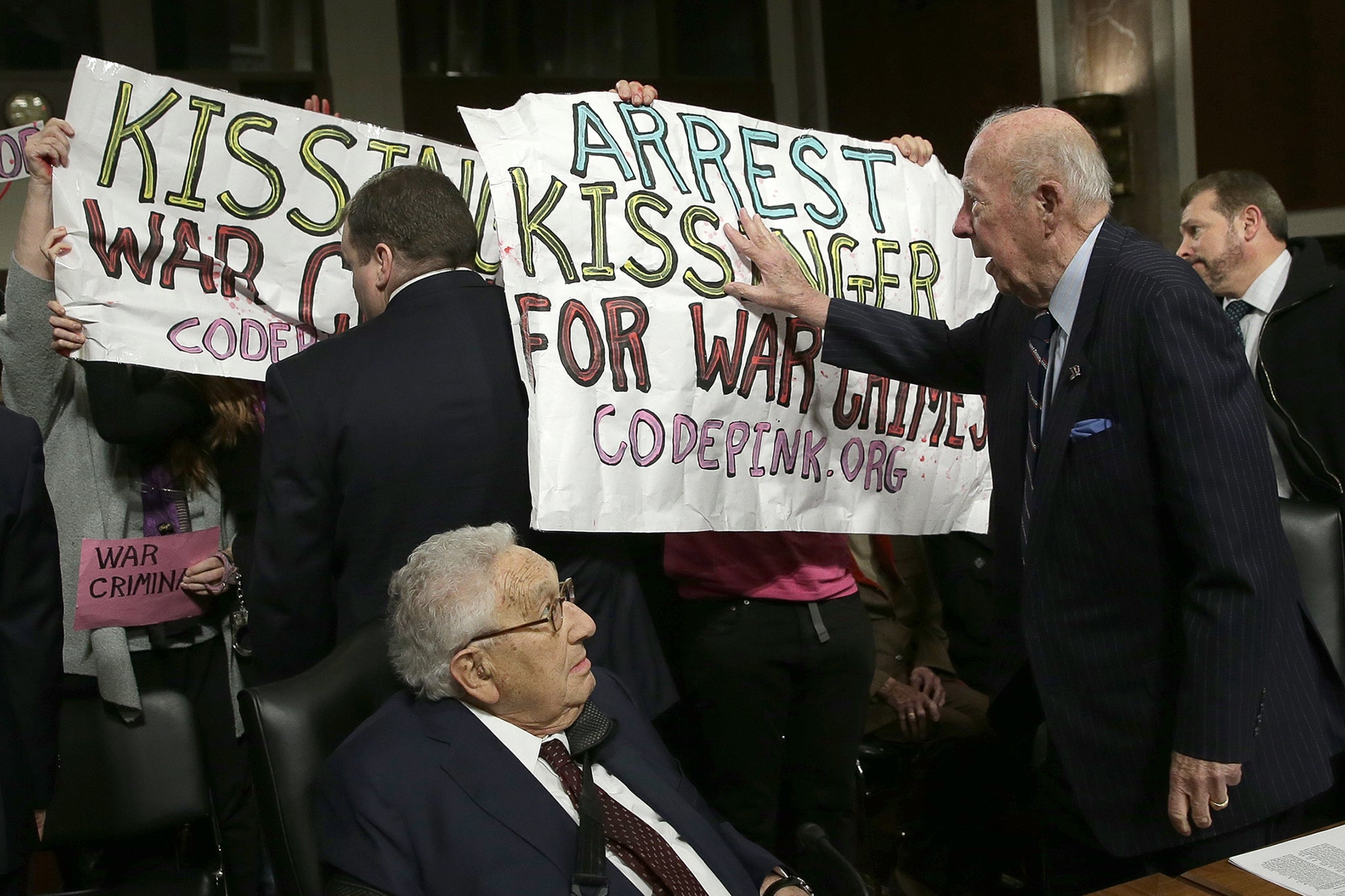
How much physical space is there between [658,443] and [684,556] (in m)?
0.40

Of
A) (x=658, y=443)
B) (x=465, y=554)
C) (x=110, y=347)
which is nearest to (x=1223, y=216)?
(x=658, y=443)

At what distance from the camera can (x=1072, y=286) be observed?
6.20 feet

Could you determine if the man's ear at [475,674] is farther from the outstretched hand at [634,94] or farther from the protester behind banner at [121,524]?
the outstretched hand at [634,94]

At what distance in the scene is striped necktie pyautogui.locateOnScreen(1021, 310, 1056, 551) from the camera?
1.95 metres

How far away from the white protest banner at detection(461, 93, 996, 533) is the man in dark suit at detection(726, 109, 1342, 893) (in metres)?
0.52

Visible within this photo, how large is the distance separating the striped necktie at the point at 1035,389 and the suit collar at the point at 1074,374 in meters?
0.06

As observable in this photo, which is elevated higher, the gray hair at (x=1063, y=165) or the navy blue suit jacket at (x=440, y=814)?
the gray hair at (x=1063, y=165)

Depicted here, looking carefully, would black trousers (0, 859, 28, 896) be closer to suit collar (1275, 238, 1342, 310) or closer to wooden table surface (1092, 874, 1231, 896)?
wooden table surface (1092, 874, 1231, 896)

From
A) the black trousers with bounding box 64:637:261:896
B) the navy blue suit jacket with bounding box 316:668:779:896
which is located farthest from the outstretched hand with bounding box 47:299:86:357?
the navy blue suit jacket with bounding box 316:668:779:896

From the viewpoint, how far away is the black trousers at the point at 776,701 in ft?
8.38

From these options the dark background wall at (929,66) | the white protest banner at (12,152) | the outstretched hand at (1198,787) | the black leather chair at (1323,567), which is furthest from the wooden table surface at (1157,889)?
the dark background wall at (929,66)

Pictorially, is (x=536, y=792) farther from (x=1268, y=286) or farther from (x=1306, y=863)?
(x=1268, y=286)

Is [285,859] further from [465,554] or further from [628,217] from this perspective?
[628,217]

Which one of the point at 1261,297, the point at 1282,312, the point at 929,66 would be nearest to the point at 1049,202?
the point at 1282,312
